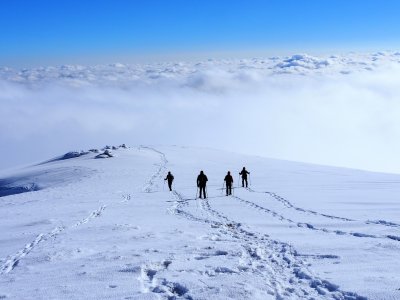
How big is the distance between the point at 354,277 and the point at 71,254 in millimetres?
7901

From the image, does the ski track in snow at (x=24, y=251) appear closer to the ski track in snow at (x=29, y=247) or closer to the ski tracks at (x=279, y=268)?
the ski track in snow at (x=29, y=247)

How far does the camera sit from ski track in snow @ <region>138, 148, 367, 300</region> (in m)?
9.22

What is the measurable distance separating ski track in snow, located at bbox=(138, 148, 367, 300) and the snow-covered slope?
0.08 ft

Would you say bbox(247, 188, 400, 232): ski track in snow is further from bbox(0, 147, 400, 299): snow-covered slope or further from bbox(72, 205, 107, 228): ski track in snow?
bbox(72, 205, 107, 228): ski track in snow

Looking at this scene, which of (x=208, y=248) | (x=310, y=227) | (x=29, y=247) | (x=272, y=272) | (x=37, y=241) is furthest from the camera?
(x=310, y=227)

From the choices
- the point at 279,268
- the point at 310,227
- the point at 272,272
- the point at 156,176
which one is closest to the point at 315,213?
the point at 310,227

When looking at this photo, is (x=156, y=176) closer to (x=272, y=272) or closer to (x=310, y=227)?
(x=310, y=227)

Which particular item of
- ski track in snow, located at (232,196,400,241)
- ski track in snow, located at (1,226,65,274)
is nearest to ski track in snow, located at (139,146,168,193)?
ski track in snow, located at (232,196,400,241)

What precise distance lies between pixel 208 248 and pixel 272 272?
2.96 meters

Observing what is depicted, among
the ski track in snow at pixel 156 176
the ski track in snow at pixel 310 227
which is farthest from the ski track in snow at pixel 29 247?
the ski track in snow at pixel 156 176

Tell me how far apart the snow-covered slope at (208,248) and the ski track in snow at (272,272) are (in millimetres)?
26

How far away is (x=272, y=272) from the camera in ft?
35.1

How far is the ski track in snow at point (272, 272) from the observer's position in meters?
9.22

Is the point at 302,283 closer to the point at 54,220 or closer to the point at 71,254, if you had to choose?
the point at 71,254
